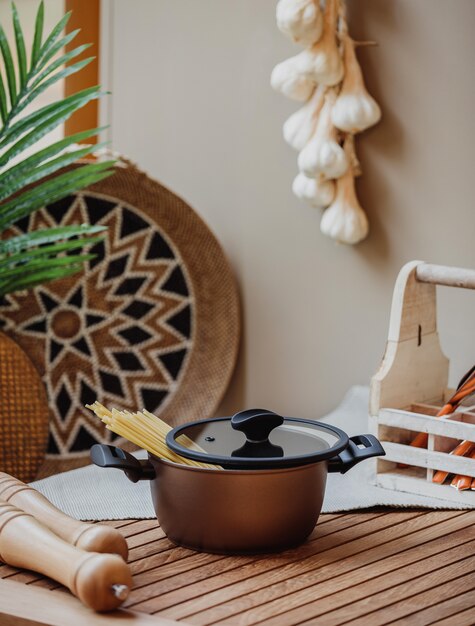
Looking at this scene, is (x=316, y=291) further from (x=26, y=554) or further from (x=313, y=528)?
(x=26, y=554)

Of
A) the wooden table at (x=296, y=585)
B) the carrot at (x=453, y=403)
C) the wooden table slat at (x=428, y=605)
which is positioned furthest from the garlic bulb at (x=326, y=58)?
the wooden table slat at (x=428, y=605)

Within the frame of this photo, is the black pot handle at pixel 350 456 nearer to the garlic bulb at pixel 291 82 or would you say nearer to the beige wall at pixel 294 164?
the beige wall at pixel 294 164

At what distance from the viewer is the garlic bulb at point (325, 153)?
65.9 inches

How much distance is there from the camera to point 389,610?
100 cm

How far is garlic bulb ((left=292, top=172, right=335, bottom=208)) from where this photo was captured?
5.73 feet

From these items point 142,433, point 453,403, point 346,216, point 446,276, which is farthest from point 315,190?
point 142,433

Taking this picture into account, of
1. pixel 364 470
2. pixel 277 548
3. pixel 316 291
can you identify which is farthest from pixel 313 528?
pixel 316 291

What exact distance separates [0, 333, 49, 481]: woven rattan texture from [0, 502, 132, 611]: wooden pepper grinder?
57cm

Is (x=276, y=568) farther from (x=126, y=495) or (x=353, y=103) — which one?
(x=353, y=103)

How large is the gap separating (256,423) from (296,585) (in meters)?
0.19

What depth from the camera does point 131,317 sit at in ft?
6.36

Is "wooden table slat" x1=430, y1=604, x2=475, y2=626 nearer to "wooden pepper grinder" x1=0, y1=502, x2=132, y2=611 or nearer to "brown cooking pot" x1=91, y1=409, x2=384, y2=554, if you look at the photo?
"brown cooking pot" x1=91, y1=409, x2=384, y2=554

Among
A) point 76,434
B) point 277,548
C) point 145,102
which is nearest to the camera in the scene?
point 277,548

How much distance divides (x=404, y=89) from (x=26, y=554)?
1112 mm
